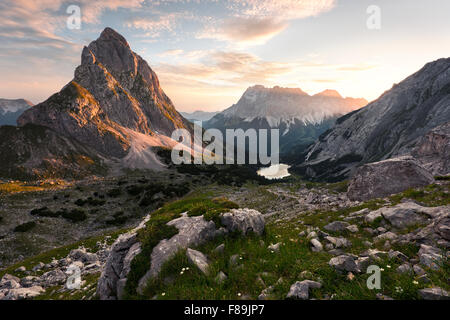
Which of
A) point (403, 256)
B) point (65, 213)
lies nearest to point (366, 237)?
point (403, 256)

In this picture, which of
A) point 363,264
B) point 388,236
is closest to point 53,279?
point 363,264

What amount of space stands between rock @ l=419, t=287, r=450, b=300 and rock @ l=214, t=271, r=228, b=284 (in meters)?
5.40

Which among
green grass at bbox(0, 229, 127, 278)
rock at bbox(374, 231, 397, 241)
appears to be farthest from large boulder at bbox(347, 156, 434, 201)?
green grass at bbox(0, 229, 127, 278)

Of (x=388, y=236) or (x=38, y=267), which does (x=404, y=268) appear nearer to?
(x=388, y=236)

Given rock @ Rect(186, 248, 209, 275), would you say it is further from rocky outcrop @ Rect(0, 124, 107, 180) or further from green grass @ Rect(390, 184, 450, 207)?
rocky outcrop @ Rect(0, 124, 107, 180)

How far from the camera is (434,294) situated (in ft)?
15.9

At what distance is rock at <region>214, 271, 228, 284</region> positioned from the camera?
7.05 m

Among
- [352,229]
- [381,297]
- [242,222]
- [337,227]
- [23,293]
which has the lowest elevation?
[23,293]

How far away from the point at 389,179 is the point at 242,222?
23372 mm

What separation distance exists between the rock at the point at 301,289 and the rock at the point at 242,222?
185 inches

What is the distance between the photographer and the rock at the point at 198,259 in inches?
303

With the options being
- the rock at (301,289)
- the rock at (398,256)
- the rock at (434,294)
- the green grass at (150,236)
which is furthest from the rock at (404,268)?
the green grass at (150,236)
